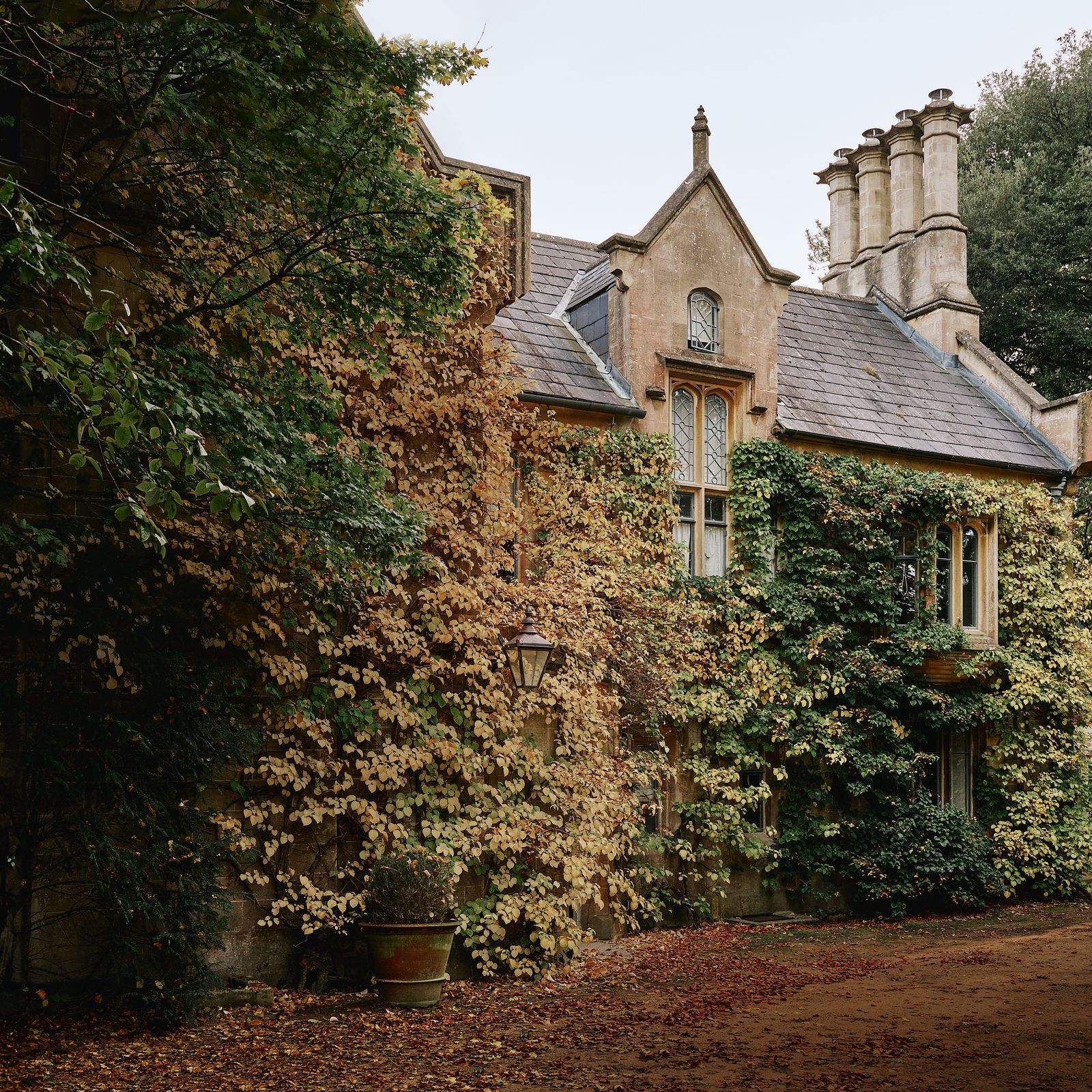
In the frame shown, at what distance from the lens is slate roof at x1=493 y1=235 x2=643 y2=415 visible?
1479cm

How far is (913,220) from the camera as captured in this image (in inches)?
855

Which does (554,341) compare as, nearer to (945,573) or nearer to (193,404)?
(945,573)

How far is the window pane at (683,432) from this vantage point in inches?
616

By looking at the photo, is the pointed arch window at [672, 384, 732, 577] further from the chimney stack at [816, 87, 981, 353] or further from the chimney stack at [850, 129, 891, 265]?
the chimney stack at [850, 129, 891, 265]

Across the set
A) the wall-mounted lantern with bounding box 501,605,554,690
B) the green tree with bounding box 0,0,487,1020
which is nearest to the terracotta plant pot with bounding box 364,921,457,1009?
the green tree with bounding box 0,0,487,1020

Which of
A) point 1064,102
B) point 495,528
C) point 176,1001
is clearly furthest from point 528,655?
point 1064,102

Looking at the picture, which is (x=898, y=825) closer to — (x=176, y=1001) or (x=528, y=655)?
(x=528, y=655)

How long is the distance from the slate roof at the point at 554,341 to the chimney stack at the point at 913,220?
269 inches

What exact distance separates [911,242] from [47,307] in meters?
17.4

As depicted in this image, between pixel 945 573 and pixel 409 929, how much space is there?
454 inches

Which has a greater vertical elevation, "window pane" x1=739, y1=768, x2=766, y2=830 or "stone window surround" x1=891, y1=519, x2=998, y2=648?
"stone window surround" x1=891, y1=519, x2=998, y2=648

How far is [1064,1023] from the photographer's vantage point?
8.57 m

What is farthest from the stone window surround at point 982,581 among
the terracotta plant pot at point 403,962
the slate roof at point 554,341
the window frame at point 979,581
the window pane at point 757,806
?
the terracotta plant pot at point 403,962

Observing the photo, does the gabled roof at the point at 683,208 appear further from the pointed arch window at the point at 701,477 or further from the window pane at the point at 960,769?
the window pane at the point at 960,769
